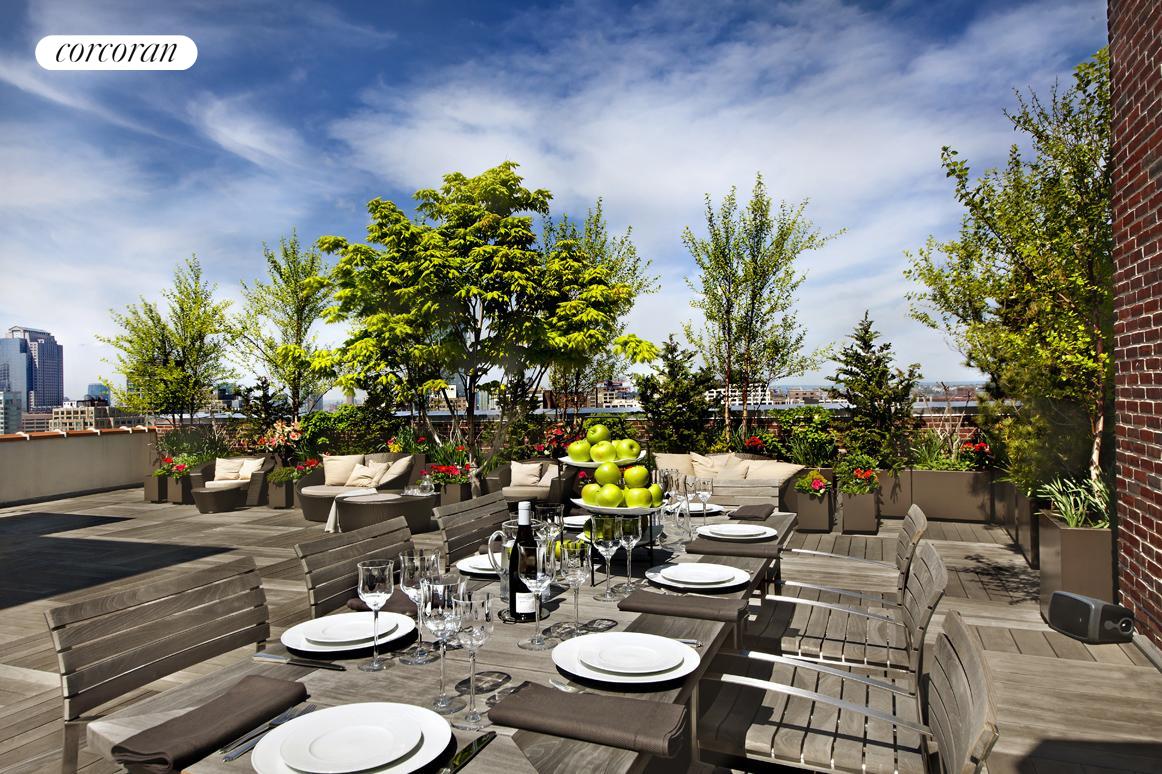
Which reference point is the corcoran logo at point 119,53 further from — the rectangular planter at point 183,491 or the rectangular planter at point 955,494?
the rectangular planter at point 955,494

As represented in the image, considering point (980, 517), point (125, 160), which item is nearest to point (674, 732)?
point (980, 517)

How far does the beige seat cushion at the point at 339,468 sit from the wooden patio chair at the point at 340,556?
6.56 m

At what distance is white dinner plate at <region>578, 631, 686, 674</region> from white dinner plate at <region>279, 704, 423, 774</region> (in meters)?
0.46

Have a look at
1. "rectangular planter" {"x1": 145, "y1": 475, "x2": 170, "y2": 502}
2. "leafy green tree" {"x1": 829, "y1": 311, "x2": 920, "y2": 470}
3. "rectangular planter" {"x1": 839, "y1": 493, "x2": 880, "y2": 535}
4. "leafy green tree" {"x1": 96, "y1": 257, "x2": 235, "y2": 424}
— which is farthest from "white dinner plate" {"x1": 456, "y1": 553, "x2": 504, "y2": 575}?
"leafy green tree" {"x1": 96, "y1": 257, "x2": 235, "y2": 424}

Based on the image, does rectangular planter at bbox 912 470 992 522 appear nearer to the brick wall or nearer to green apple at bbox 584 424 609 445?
Result: the brick wall

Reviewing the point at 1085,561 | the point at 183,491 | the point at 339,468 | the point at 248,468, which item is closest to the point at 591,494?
the point at 1085,561

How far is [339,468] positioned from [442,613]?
8.00 metres

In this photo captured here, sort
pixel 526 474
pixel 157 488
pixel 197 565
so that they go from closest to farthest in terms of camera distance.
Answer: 1. pixel 197 565
2. pixel 526 474
3. pixel 157 488

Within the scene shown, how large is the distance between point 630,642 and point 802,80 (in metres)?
9.33

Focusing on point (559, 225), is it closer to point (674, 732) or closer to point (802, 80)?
point (802, 80)

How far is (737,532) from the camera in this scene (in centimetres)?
303

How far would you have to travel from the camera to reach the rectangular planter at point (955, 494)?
7.55 meters

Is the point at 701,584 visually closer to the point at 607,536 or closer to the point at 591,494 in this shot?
the point at 607,536

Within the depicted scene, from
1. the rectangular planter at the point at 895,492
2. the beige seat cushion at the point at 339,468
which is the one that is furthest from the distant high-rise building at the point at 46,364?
the rectangular planter at the point at 895,492
